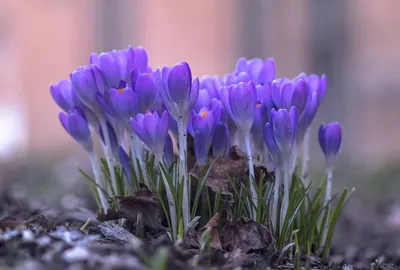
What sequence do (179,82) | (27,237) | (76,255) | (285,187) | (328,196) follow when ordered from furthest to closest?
(328,196) → (285,187) → (179,82) → (27,237) → (76,255)

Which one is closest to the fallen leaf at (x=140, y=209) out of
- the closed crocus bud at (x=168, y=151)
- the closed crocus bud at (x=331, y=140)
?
the closed crocus bud at (x=168, y=151)

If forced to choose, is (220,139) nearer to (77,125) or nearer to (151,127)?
(151,127)

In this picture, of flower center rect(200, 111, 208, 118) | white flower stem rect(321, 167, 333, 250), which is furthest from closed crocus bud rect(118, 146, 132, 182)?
white flower stem rect(321, 167, 333, 250)

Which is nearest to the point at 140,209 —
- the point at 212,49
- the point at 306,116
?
the point at 306,116

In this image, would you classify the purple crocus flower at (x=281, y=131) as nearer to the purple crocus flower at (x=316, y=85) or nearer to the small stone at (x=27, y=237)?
the purple crocus flower at (x=316, y=85)

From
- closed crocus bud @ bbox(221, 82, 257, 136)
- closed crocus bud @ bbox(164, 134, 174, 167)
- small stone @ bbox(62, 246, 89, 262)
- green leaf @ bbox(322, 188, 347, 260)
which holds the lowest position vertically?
green leaf @ bbox(322, 188, 347, 260)

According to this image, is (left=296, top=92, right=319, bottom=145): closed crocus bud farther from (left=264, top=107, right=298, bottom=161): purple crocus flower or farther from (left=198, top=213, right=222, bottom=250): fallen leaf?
(left=198, top=213, right=222, bottom=250): fallen leaf
